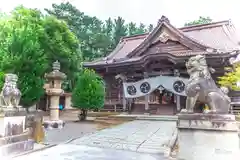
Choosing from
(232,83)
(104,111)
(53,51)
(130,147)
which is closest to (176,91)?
(232,83)

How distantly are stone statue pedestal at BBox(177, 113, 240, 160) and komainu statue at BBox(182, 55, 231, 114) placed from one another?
0.24 meters

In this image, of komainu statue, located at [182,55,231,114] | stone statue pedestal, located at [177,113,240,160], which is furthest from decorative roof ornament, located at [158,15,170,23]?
stone statue pedestal, located at [177,113,240,160]

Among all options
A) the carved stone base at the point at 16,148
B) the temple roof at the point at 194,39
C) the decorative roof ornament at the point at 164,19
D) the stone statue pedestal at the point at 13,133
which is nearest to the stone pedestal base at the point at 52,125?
the carved stone base at the point at 16,148

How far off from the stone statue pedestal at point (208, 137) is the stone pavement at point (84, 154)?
0.83 meters

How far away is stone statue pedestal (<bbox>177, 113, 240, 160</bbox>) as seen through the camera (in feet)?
13.9

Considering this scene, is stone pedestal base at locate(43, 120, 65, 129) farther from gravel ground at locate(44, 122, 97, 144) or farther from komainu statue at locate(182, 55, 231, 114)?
komainu statue at locate(182, 55, 231, 114)

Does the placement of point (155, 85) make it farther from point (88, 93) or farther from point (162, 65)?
point (88, 93)

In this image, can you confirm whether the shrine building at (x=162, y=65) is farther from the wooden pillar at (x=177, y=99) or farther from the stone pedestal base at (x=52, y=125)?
the stone pedestal base at (x=52, y=125)

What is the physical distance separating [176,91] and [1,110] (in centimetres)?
1052

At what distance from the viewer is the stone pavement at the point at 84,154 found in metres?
4.95

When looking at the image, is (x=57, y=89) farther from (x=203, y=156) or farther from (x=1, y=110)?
(x=203, y=156)

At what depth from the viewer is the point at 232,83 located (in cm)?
1062

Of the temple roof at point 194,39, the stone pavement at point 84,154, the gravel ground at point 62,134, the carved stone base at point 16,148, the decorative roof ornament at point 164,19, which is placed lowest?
the gravel ground at point 62,134

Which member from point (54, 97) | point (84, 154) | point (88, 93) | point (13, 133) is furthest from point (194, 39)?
point (13, 133)
